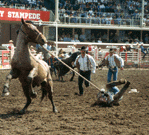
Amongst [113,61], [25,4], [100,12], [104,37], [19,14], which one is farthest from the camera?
[104,37]

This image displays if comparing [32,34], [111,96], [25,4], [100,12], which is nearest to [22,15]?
[25,4]

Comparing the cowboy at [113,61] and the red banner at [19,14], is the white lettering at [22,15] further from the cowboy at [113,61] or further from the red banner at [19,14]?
the cowboy at [113,61]

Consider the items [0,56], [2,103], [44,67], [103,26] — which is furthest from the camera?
[103,26]

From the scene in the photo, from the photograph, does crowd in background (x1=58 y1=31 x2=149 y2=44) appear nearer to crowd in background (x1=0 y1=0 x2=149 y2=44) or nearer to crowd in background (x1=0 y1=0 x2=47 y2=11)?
crowd in background (x1=0 y1=0 x2=149 y2=44)

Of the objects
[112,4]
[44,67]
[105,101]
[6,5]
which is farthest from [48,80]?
[112,4]

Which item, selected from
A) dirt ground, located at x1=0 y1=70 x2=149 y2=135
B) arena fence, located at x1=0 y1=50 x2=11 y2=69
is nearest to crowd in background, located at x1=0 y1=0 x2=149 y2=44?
arena fence, located at x1=0 y1=50 x2=11 y2=69

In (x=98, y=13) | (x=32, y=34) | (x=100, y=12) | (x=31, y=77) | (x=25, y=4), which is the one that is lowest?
(x=31, y=77)

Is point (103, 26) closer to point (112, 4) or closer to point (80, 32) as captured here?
point (80, 32)

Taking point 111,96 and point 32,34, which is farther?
point 111,96

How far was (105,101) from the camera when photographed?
289 inches

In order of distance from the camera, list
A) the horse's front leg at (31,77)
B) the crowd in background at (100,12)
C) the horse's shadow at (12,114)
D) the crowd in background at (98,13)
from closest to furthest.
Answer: the horse's front leg at (31,77), the horse's shadow at (12,114), the crowd in background at (98,13), the crowd in background at (100,12)

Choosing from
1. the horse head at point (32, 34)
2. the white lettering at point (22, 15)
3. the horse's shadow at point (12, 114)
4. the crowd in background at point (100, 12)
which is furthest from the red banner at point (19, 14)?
the horse head at point (32, 34)

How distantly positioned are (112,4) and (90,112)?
27862 mm

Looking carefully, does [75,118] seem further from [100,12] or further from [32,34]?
[100,12]
